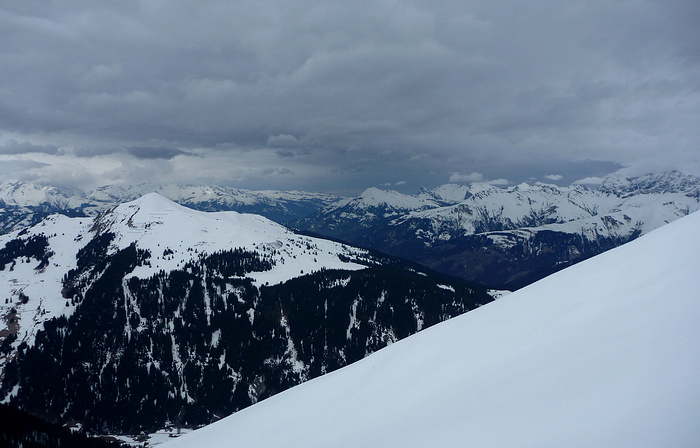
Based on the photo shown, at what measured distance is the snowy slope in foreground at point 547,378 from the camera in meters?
5.25

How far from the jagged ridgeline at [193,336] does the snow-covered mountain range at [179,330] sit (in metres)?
0.48

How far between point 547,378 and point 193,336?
569 ft

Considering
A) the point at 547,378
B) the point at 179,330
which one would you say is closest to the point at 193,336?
the point at 179,330

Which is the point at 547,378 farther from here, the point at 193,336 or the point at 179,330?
the point at 179,330

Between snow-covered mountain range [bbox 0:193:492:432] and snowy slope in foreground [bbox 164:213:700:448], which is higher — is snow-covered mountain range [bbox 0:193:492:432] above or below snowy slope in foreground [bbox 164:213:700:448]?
below

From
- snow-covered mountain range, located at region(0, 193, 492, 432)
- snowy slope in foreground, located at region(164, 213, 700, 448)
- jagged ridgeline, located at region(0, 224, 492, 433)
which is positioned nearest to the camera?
snowy slope in foreground, located at region(164, 213, 700, 448)

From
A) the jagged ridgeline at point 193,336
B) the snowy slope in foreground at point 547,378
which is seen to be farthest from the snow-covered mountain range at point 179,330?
the snowy slope in foreground at point 547,378

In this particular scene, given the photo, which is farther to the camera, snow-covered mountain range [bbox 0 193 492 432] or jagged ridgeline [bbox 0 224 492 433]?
snow-covered mountain range [bbox 0 193 492 432]

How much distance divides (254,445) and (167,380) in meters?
157

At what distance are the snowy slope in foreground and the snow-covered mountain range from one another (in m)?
143

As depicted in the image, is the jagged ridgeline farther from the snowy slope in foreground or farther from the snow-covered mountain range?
the snowy slope in foreground

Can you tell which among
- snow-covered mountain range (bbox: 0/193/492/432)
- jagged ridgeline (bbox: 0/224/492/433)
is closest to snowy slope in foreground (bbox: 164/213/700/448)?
jagged ridgeline (bbox: 0/224/492/433)

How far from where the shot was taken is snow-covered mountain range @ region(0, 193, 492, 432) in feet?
423

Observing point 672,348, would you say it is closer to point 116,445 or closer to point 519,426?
point 519,426
